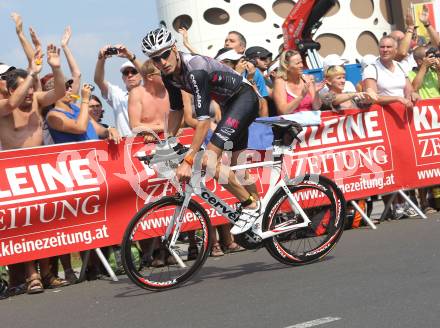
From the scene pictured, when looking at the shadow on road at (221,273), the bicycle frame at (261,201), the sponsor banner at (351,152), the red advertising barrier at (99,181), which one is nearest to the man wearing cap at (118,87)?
the red advertising barrier at (99,181)

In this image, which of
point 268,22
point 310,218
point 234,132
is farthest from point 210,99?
point 268,22

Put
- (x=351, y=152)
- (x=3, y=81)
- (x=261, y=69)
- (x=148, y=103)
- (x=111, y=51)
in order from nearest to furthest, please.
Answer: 1. (x=3, y=81)
2. (x=148, y=103)
3. (x=111, y=51)
4. (x=351, y=152)
5. (x=261, y=69)

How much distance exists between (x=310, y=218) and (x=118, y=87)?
3900 mm

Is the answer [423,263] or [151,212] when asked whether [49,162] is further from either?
[423,263]

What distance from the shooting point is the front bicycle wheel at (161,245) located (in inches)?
293

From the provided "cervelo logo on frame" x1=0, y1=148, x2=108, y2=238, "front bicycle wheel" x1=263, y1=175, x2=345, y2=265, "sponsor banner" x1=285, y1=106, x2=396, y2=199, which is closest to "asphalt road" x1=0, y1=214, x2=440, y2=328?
"front bicycle wheel" x1=263, y1=175, x2=345, y2=265

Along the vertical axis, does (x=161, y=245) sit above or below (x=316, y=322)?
above

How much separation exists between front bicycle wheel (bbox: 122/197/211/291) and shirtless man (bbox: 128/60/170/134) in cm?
208

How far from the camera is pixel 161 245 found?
26.0 ft

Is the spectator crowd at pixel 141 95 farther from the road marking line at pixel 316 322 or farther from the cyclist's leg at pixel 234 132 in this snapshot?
the road marking line at pixel 316 322

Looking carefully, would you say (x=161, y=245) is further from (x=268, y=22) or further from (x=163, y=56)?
(x=268, y=22)

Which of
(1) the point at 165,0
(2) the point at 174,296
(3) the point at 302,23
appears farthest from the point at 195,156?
(1) the point at 165,0

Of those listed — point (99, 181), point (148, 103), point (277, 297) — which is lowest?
point (277, 297)

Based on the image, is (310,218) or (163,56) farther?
(310,218)
